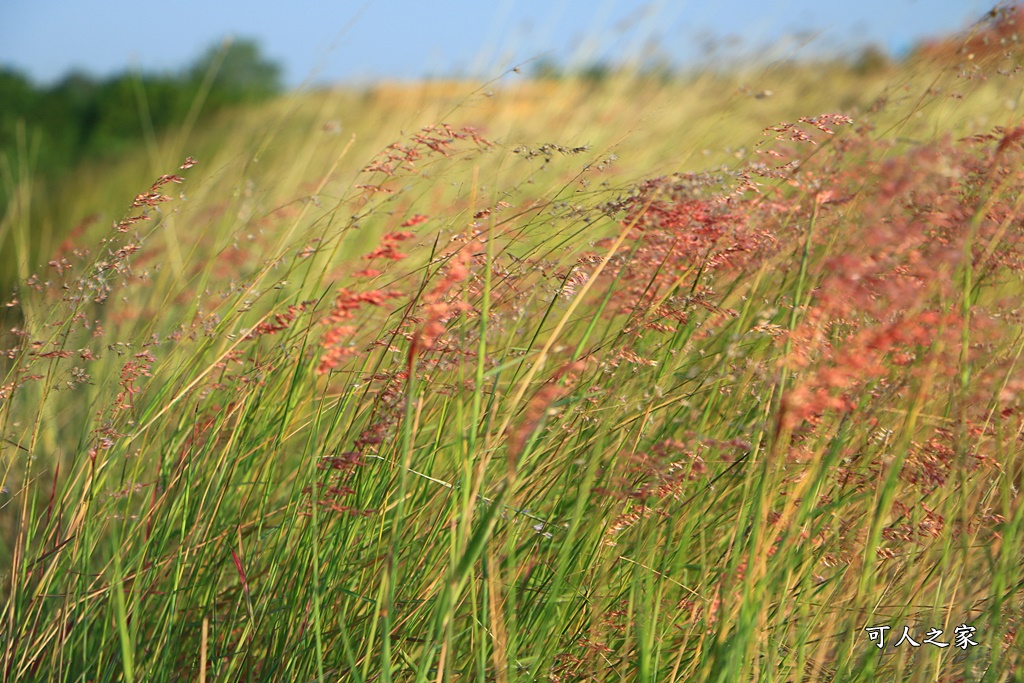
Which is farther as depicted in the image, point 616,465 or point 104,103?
point 104,103

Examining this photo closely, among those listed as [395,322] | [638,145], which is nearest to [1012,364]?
[395,322]

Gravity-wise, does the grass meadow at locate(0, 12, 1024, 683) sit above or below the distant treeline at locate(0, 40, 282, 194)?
below

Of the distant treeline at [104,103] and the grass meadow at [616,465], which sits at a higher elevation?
the distant treeline at [104,103]

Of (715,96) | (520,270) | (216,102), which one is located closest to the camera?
(520,270)

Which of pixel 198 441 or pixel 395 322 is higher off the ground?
pixel 395 322

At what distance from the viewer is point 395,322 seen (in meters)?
1.55

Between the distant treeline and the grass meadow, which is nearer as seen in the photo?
the grass meadow

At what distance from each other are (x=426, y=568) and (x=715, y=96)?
13.1ft

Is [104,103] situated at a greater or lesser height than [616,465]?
greater

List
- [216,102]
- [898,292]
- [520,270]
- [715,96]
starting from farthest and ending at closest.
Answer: [216,102] → [715,96] → [520,270] → [898,292]

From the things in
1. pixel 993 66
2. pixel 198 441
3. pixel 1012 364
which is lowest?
pixel 198 441

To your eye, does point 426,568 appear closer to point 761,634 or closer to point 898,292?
point 761,634

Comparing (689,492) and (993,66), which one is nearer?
(689,492)

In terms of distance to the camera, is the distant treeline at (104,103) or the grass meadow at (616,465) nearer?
the grass meadow at (616,465)
